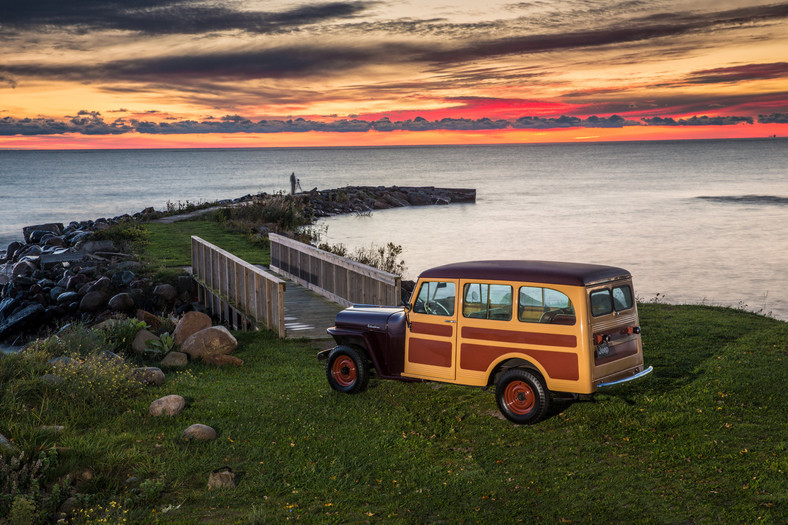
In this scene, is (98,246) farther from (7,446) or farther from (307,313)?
(7,446)

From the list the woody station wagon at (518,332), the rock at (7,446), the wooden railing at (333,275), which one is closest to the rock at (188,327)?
the wooden railing at (333,275)

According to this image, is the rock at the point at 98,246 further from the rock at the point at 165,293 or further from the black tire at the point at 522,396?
the black tire at the point at 522,396

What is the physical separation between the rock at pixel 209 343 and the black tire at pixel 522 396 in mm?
6625

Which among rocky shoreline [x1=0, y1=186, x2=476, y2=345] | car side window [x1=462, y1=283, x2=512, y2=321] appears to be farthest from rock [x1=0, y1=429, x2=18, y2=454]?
rocky shoreline [x1=0, y1=186, x2=476, y2=345]

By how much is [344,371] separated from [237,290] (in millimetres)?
8335

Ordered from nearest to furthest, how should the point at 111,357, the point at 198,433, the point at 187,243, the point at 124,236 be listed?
the point at 198,433 < the point at 111,357 < the point at 187,243 < the point at 124,236

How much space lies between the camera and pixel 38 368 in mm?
12297

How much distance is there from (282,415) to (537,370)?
3952 millimetres

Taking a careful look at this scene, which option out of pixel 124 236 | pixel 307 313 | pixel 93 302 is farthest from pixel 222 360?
pixel 124 236

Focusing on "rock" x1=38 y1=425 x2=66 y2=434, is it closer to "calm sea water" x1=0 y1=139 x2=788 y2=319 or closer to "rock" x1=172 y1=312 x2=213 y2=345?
"rock" x1=172 y1=312 x2=213 y2=345

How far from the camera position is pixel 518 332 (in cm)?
998

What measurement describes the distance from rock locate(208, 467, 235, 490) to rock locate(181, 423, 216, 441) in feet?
4.52

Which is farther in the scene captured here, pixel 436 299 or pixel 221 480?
pixel 436 299

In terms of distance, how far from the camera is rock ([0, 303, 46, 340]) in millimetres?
23625
